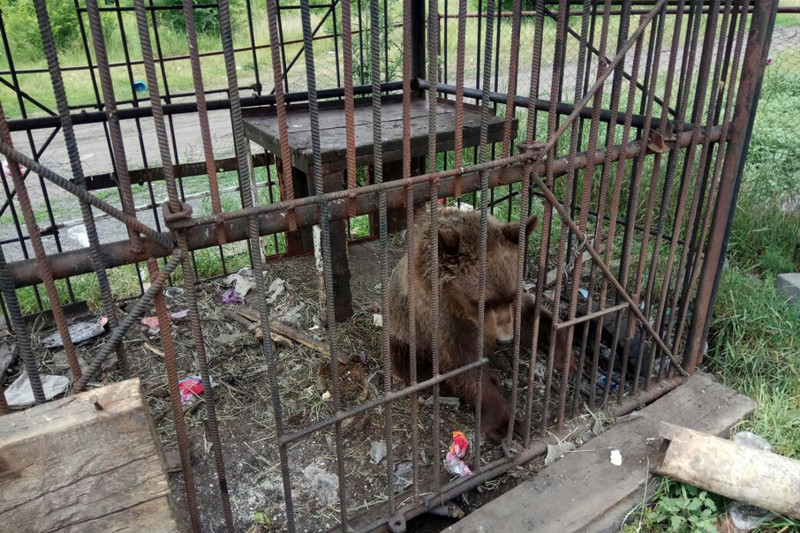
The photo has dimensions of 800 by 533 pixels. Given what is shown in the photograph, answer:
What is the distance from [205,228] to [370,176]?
4389 millimetres

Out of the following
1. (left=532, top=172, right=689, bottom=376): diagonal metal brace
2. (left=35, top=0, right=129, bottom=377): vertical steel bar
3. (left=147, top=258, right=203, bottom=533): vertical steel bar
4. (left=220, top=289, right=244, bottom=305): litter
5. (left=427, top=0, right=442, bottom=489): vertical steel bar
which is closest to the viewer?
(left=35, top=0, right=129, bottom=377): vertical steel bar

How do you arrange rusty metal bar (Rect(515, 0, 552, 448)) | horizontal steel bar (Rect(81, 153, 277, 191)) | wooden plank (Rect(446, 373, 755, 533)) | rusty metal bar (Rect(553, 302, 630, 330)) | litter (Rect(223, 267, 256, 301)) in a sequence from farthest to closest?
litter (Rect(223, 267, 256, 301)), horizontal steel bar (Rect(81, 153, 277, 191)), rusty metal bar (Rect(553, 302, 630, 330)), wooden plank (Rect(446, 373, 755, 533)), rusty metal bar (Rect(515, 0, 552, 448))

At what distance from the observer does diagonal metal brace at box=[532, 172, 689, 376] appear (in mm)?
2686

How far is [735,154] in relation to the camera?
337cm

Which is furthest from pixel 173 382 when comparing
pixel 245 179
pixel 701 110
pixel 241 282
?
pixel 241 282

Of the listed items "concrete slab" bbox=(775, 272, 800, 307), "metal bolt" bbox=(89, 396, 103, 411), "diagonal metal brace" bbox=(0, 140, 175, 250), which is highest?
"diagonal metal brace" bbox=(0, 140, 175, 250)

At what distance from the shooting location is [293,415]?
12.7 feet

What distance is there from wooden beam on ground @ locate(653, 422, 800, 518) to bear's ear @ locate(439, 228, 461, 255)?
155cm

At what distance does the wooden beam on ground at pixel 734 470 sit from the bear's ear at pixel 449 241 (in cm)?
155

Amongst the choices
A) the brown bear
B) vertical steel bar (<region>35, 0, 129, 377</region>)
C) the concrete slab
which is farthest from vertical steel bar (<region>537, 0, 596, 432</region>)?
the concrete slab

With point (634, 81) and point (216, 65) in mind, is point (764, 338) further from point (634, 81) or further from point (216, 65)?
point (216, 65)

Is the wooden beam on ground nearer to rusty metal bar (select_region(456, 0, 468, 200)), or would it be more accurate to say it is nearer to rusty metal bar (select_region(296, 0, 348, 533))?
rusty metal bar (select_region(296, 0, 348, 533))

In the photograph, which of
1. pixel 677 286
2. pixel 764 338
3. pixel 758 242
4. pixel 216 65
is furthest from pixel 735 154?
pixel 216 65

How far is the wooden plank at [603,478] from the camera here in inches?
112
